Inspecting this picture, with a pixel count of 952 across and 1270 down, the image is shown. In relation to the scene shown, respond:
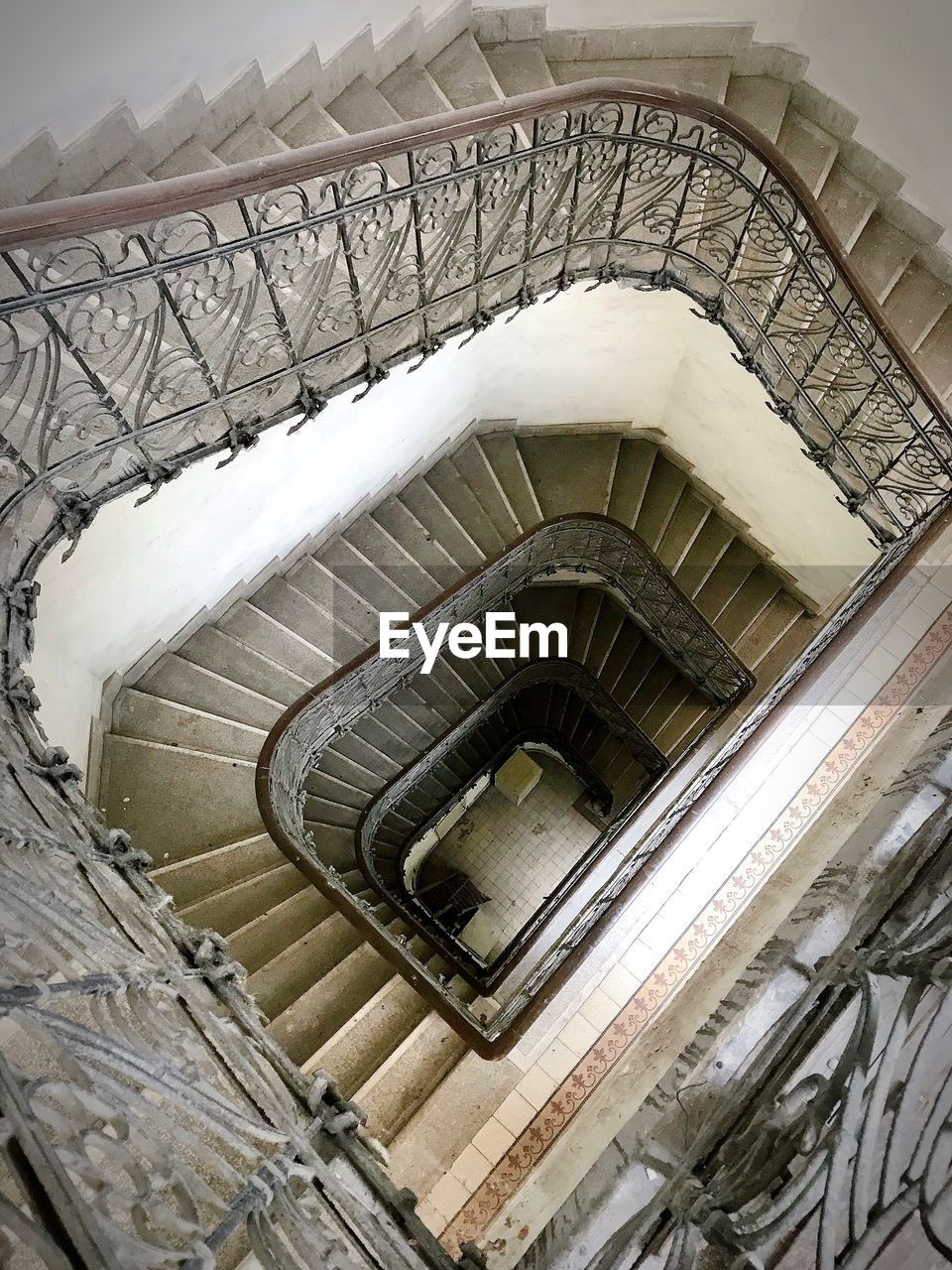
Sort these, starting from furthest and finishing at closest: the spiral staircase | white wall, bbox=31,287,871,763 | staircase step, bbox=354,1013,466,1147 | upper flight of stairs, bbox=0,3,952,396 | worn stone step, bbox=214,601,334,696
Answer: worn stone step, bbox=214,601,334,696 < upper flight of stairs, bbox=0,3,952,396 < white wall, bbox=31,287,871,763 < the spiral staircase < staircase step, bbox=354,1013,466,1147

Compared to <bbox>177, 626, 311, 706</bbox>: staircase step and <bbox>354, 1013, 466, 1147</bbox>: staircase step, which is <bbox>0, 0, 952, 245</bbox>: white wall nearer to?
<bbox>177, 626, 311, 706</bbox>: staircase step

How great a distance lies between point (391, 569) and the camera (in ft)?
21.6

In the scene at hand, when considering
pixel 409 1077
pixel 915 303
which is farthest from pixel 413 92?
pixel 409 1077

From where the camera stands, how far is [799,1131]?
1793mm

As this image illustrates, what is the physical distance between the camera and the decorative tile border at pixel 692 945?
3654 millimetres

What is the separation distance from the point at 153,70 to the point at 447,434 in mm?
3459

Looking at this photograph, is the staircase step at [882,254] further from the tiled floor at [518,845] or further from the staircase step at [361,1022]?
the tiled floor at [518,845]

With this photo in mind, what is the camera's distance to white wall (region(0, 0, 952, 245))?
3.46 meters

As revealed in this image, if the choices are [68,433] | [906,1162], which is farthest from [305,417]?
[906,1162]

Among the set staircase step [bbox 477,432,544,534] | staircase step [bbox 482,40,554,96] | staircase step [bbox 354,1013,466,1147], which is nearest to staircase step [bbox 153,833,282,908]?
staircase step [bbox 354,1013,466,1147]

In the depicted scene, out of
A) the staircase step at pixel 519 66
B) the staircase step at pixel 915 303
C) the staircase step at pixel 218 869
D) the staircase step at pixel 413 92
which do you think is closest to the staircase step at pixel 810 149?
the staircase step at pixel 915 303

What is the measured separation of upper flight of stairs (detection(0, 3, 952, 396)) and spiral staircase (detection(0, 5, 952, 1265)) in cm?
2

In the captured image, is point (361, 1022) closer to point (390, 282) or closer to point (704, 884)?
point (704, 884)

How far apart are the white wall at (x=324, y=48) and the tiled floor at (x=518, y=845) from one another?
8479 mm
